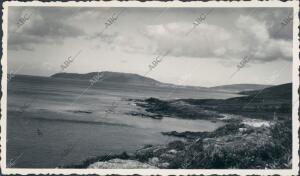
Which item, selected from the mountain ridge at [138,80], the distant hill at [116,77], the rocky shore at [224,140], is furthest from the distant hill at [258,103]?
the distant hill at [116,77]

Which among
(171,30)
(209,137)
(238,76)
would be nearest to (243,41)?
(238,76)

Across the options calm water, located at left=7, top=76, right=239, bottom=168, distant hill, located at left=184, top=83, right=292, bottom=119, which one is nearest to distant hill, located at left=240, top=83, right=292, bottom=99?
distant hill, located at left=184, top=83, right=292, bottom=119

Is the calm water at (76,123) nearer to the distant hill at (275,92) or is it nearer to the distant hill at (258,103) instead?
the distant hill at (258,103)

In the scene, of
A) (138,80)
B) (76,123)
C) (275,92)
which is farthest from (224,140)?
(76,123)

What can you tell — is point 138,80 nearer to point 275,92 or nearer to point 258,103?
point 258,103

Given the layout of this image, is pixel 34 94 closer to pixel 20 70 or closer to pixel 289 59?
pixel 20 70

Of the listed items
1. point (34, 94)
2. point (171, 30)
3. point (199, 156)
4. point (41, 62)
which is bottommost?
point (199, 156)
